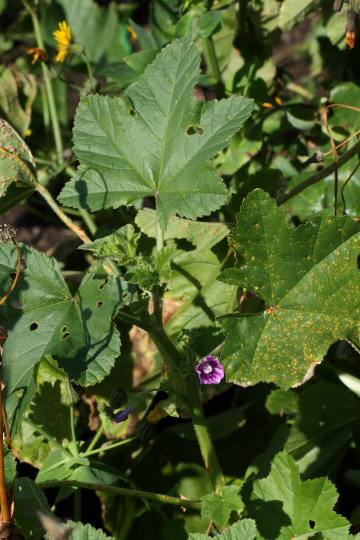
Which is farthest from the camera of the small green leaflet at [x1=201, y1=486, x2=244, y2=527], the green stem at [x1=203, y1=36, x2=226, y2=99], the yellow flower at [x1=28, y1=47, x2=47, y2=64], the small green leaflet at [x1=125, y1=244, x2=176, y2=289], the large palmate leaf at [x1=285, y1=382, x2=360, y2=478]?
the yellow flower at [x1=28, y1=47, x2=47, y2=64]

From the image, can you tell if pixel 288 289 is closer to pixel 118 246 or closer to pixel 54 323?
pixel 118 246

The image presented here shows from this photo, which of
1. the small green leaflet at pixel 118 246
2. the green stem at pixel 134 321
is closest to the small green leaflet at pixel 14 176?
the small green leaflet at pixel 118 246

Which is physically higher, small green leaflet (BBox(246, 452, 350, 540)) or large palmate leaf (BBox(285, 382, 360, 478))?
small green leaflet (BBox(246, 452, 350, 540))

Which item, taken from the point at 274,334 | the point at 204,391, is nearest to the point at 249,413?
the point at 204,391

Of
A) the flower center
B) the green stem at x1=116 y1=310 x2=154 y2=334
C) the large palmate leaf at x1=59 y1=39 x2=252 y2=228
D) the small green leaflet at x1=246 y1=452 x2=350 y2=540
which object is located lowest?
the small green leaflet at x1=246 y1=452 x2=350 y2=540

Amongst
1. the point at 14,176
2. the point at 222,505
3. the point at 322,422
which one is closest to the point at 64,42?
the point at 14,176

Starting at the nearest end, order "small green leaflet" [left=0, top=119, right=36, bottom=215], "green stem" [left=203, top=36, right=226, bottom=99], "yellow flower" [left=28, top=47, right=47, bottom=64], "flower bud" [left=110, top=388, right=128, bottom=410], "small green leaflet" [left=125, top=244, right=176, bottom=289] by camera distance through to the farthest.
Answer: "small green leaflet" [left=125, top=244, right=176, bottom=289] → "flower bud" [left=110, top=388, right=128, bottom=410] → "small green leaflet" [left=0, top=119, right=36, bottom=215] → "green stem" [left=203, top=36, right=226, bottom=99] → "yellow flower" [left=28, top=47, right=47, bottom=64]

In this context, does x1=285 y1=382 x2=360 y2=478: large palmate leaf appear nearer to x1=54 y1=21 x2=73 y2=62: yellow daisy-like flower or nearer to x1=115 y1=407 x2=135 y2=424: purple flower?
x1=115 y1=407 x2=135 y2=424: purple flower

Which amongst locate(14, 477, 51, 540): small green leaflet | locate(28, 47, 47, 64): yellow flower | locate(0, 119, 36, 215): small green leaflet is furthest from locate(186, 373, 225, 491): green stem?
locate(28, 47, 47, 64): yellow flower
